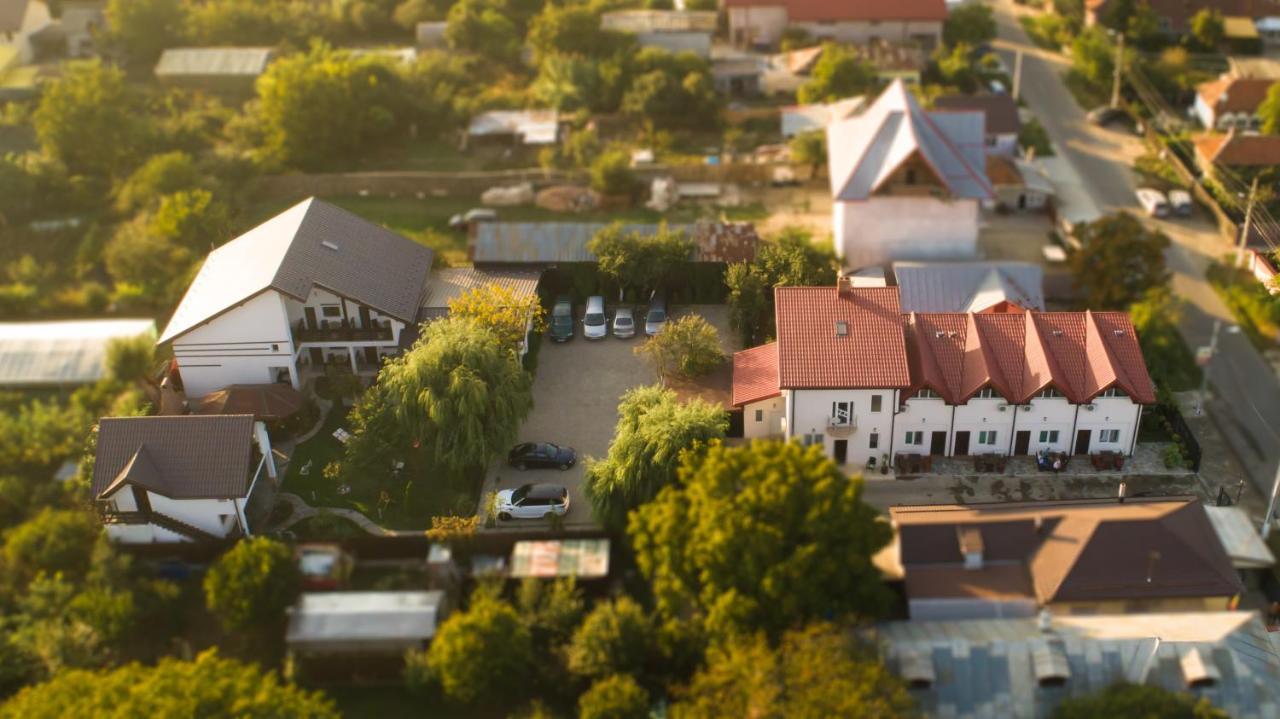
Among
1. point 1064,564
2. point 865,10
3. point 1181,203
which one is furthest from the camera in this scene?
point 865,10

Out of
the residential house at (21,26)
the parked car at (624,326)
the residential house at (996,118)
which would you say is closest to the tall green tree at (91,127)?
the residential house at (21,26)

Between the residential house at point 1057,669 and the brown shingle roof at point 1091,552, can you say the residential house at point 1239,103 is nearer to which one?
the brown shingle roof at point 1091,552

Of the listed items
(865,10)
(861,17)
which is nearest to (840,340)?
(861,17)

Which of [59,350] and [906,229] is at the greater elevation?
[906,229]

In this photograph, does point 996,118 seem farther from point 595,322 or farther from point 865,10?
point 595,322

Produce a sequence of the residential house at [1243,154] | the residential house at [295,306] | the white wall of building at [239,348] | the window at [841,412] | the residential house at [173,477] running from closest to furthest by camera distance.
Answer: the residential house at [173,477] → the window at [841,412] → the white wall of building at [239,348] → the residential house at [295,306] → the residential house at [1243,154]

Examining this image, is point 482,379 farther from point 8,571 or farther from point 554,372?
point 8,571

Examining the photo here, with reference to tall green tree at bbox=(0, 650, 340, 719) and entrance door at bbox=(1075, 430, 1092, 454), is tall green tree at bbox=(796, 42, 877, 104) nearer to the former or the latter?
entrance door at bbox=(1075, 430, 1092, 454)
